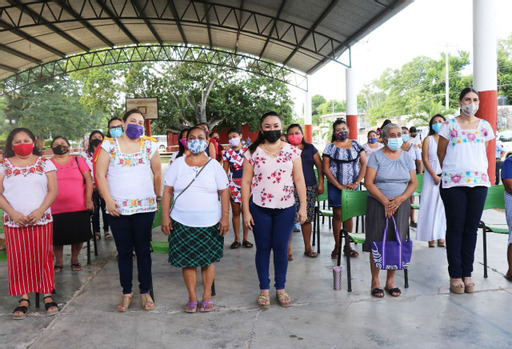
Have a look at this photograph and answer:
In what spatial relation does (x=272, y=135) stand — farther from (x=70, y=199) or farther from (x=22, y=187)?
(x=70, y=199)

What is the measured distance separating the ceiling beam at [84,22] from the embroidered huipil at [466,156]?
12593mm

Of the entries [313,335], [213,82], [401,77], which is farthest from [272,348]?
[401,77]

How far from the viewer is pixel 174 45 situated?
1972 centimetres

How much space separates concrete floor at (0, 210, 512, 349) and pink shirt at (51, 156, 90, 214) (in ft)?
2.51

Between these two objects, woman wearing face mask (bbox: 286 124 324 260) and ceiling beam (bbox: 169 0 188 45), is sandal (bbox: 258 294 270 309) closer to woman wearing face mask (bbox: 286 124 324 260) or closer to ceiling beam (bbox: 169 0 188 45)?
woman wearing face mask (bbox: 286 124 324 260)

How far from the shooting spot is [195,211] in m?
3.56

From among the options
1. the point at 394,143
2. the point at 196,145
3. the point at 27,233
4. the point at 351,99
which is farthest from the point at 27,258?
the point at 351,99

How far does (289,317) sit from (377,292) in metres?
0.90

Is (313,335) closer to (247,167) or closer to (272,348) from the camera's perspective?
(272,348)

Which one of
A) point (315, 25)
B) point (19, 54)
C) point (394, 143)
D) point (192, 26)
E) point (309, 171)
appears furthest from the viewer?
point (19, 54)

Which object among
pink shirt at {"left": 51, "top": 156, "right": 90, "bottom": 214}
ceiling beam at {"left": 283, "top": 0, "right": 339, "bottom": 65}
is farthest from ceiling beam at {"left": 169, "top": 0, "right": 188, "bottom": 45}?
pink shirt at {"left": 51, "top": 156, "right": 90, "bottom": 214}

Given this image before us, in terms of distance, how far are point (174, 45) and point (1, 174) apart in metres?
17.0

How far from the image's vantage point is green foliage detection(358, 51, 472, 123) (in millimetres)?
42844

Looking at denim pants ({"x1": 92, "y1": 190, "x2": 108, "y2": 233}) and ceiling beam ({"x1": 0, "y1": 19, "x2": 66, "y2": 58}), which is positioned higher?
ceiling beam ({"x1": 0, "y1": 19, "x2": 66, "y2": 58})
